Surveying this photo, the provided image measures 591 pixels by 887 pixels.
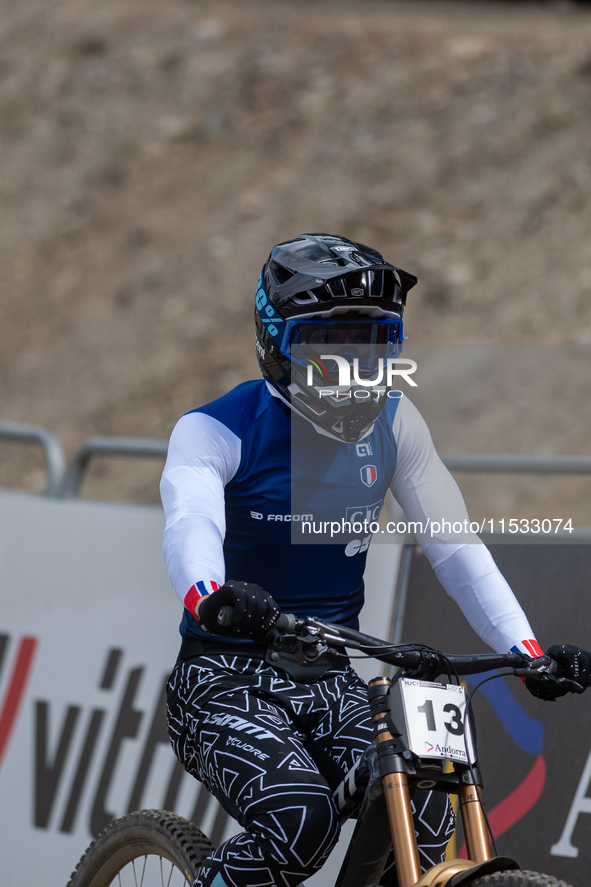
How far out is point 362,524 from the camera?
9.92ft

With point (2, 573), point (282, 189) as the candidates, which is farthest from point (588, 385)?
point (2, 573)

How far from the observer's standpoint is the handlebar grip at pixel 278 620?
2240 mm

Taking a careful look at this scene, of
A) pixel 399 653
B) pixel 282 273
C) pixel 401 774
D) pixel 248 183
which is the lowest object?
pixel 401 774

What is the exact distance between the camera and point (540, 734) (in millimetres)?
3830

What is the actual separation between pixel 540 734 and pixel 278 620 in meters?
2.01

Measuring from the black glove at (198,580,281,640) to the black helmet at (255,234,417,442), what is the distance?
775 mm

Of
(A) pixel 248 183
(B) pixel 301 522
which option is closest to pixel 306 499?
(B) pixel 301 522

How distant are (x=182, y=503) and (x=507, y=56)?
15.6 metres

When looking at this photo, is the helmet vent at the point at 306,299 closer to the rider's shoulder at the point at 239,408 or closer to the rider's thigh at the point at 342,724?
the rider's shoulder at the point at 239,408

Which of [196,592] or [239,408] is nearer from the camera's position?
[196,592]

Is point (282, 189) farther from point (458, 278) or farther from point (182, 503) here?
point (182, 503)

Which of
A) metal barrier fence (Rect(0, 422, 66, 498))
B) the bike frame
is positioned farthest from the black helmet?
metal barrier fence (Rect(0, 422, 66, 498))

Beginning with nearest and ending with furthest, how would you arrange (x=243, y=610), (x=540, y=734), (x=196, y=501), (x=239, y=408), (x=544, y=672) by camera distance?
(x=243, y=610), (x=544, y=672), (x=196, y=501), (x=239, y=408), (x=540, y=734)

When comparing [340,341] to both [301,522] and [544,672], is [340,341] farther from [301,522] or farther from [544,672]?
[544,672]
